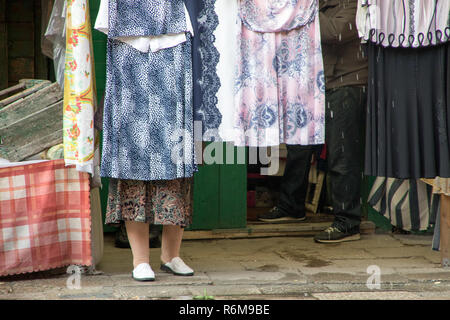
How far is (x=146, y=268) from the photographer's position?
4.20 metres

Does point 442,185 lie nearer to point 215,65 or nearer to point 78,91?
point 215,65

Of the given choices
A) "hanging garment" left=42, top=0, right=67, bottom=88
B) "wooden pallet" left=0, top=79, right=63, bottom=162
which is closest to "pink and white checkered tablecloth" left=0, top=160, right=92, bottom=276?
"wooden pallet" left=0, top=79, right=63, bottom=162

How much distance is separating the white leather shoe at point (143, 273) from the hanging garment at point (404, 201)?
245 cm

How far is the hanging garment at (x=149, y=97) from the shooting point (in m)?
4.02

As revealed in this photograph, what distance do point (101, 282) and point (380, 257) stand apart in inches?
85.6

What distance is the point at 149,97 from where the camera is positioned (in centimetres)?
405

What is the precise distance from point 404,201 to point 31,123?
3.18m

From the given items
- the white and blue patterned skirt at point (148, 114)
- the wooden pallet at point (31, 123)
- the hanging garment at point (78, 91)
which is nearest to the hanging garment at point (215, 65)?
the white and blue patterned skirt at point (148, 114)

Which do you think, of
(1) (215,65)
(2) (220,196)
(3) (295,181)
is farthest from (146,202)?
(3) (295,181)

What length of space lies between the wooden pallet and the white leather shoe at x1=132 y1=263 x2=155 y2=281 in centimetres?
97

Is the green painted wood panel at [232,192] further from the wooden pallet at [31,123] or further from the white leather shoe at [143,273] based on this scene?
the wooden pallet at [31,123]

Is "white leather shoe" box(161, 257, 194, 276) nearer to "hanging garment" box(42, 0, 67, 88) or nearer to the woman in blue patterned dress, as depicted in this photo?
the woman in blue patterned dress

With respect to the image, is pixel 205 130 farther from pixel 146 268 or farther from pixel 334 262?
pixel 334 262

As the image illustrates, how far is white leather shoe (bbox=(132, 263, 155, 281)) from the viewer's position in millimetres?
4148
